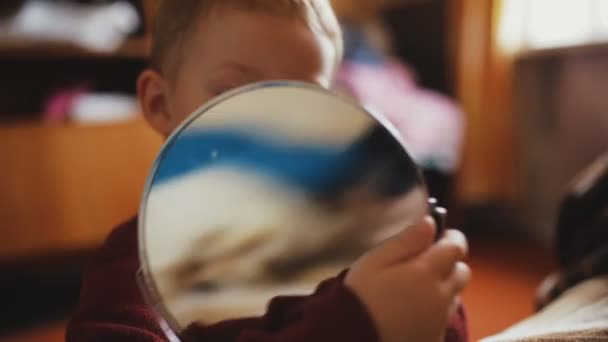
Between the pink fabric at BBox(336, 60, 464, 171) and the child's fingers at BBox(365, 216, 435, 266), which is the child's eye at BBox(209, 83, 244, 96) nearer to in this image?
the child's fingers at BBox(365, 216, 435, 266)

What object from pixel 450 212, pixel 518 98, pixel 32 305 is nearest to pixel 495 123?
pixel 518 98

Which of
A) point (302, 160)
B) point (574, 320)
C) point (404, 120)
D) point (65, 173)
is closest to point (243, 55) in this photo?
point (302, 160)

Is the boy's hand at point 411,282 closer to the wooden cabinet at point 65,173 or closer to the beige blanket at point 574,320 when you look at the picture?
the beige blanket at point 574,320

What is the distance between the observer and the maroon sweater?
30 cm

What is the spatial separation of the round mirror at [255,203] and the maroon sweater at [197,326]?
2 centimetres

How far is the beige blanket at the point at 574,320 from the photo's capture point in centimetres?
42

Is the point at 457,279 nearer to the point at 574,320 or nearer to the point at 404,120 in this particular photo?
the point at 574,320

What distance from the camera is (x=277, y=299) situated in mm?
360

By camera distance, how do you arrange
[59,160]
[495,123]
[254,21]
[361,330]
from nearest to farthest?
[361,330] < [254,21] < [59,160] < [495,123]

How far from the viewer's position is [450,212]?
2.02 m

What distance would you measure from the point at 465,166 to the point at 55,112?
1.12 meters

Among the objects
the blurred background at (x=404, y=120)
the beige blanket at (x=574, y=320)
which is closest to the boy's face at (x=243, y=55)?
the beige blanket at (x=574, y=320)

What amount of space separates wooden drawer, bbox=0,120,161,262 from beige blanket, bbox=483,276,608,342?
3.39 ft

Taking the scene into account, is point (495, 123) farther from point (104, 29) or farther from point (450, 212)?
point (104, 29)
